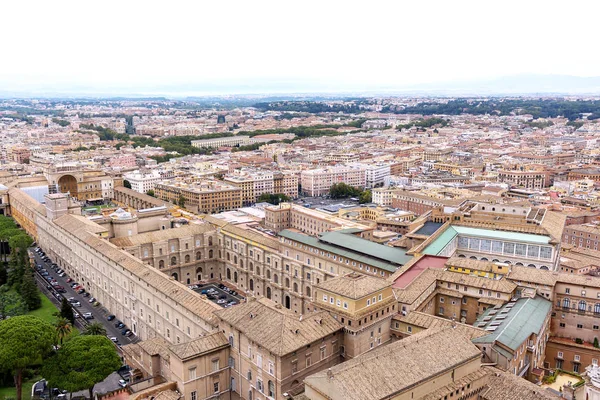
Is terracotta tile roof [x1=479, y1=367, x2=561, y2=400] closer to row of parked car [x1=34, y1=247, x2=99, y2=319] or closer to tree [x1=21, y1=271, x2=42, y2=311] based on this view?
row of parked car [x1=34, y1=247, x2=99, y2=319]

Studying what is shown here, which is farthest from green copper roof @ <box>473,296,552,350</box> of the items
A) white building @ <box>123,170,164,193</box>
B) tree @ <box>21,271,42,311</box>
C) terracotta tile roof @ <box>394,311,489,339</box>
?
white building @ <box>123,170,164,193</box>

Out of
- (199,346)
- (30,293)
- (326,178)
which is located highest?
(199,346)

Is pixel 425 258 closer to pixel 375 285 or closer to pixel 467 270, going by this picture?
pixel 467 270

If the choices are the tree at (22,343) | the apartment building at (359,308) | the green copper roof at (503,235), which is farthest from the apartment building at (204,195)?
the apartment building at (359,308)

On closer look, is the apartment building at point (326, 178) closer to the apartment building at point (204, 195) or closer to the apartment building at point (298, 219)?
the apartment building at point (204, 195)

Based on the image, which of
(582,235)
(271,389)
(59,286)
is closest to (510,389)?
(271,389)

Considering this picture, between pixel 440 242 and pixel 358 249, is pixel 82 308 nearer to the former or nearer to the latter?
pixel 358 249
